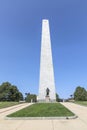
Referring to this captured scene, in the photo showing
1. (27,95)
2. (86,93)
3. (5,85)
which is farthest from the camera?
(27,95)

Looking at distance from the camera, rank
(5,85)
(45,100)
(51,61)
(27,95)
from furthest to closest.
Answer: (27,95), (5,85), (51,61), (45,100)

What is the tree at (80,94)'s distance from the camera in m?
69.8

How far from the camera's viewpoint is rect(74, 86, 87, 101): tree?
69844 millimetres

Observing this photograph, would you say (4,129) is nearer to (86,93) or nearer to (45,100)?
(45,100)

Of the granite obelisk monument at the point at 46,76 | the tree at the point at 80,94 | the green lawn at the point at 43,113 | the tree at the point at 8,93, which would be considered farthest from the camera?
the tree at the point at 80,94

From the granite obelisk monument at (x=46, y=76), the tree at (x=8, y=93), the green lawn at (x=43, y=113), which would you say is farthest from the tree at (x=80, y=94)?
the green lawn at (x=43, y=113)

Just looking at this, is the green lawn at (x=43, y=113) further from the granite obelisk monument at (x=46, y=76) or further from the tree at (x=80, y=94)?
the tree at (x=80, y=94)

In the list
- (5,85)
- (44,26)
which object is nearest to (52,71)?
(44,26)

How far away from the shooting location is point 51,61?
43.4 metres

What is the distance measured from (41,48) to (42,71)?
5692 millimetres

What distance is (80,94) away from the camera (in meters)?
70.1

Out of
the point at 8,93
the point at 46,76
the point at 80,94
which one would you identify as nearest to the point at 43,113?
the point at 46,76

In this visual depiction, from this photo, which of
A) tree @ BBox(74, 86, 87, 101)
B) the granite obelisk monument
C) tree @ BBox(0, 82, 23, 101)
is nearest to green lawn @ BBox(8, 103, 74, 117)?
the granite obelisk monument

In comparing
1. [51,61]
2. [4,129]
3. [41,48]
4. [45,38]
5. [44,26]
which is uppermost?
[44,26]
